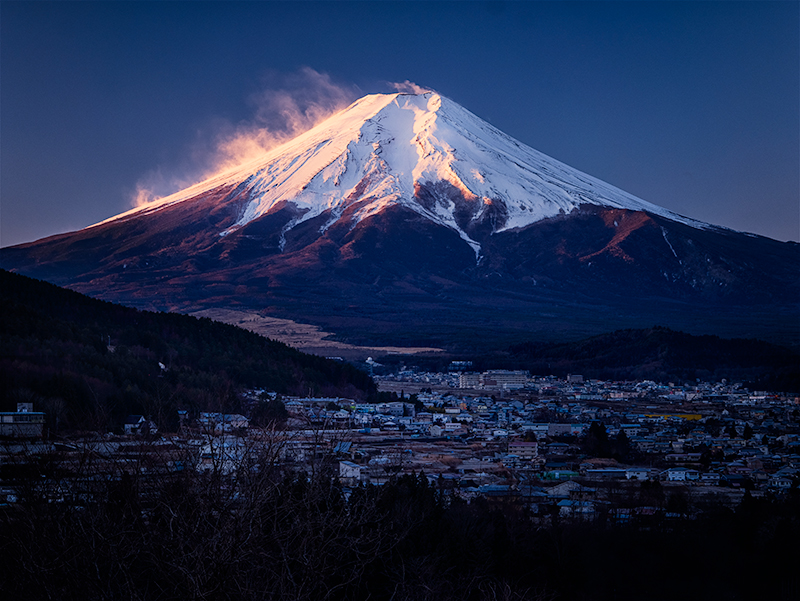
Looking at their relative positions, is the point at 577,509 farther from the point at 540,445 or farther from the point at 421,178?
the point at 421,178

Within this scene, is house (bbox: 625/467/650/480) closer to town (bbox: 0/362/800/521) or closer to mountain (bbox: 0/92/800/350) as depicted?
town (bbox: 0/362/800/521)

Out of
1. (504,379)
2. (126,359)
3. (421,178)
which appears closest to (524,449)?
(126,359)

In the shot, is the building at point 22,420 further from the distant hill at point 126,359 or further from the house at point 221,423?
the house at point 221,423

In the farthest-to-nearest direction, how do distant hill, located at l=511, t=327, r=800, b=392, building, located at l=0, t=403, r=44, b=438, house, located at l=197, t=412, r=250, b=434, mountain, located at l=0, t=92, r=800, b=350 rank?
mountain, located at l=0, t=92, r=800, b=350
distant hill, located at l=511, t=327, r=800, b=392
building, located at l=0, t=403, r=44, b=438
house, located at l=197, t=412, r=250, b=434

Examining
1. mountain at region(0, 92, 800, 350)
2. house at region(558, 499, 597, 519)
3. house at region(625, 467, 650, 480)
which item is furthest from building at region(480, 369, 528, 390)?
house at region(558, 499, 597, 519)

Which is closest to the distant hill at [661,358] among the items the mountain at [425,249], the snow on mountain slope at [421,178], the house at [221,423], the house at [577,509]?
the mountain at [425,249]

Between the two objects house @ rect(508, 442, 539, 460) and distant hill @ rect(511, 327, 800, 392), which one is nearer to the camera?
house @ rect(508, 442, 539, 460)

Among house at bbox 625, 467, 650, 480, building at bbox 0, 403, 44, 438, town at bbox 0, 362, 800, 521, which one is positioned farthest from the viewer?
house at bbox 625, 467, 650, 480
